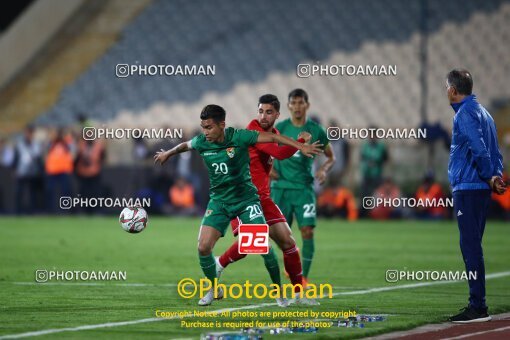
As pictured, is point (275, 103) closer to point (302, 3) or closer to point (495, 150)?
point (495, 150)

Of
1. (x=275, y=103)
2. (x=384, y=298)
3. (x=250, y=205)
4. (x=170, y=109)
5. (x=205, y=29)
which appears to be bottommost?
(x=384, y=298)

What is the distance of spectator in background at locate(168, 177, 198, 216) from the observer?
2917 cm

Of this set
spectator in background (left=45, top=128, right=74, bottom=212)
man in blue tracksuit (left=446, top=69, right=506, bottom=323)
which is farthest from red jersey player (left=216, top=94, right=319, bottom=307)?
spectator in background (left=45, top=128, right=74, bottom=212)

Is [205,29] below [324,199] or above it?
above

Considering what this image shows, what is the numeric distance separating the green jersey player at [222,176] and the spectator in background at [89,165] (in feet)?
54.5

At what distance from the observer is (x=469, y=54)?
34.5 metres

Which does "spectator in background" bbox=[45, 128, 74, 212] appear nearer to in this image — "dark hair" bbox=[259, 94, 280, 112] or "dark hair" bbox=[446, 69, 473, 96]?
"dark hair" bbox=[259, 94, 280, 112]

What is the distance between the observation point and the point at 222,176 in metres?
11.4

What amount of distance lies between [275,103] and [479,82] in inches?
895

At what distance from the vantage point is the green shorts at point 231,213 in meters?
11.4

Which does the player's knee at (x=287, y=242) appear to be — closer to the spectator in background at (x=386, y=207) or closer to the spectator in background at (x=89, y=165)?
the spectator in background at (x=386, y=207)

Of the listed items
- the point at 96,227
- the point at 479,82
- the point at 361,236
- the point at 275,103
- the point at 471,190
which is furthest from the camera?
the point at 479,82

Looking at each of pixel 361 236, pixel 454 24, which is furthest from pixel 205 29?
pixel 361 236

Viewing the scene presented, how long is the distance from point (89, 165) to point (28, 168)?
2114 mm
